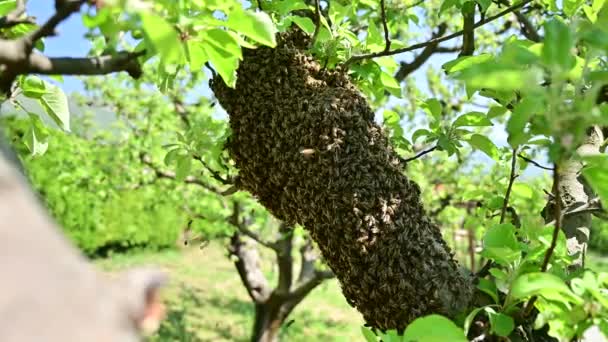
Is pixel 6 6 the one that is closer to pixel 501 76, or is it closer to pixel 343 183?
pixel 343 183

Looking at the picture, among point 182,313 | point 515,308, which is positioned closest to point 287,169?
point 515,308

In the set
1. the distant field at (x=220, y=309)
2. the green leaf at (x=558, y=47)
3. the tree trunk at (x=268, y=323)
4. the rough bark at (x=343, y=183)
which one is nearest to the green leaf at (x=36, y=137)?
the rough bark at (x=343, y=183)

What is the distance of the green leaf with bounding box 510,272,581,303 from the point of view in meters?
1.07

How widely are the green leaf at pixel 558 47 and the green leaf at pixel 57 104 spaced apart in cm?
131

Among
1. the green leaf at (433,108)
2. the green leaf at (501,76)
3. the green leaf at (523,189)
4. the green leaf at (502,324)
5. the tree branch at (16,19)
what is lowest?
the green leaf at (502,324)

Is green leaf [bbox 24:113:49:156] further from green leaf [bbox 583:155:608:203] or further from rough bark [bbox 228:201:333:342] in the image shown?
rough bark [bbox 228:201:333:342]

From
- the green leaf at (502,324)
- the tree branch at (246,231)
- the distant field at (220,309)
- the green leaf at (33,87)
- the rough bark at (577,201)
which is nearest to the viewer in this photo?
the green leaf at (502,324)

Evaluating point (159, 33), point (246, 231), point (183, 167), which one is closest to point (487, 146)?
point (183, 167)

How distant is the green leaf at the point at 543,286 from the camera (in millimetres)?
1071

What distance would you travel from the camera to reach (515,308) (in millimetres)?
1443

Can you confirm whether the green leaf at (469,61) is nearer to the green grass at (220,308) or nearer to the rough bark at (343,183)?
the rough bark at (343,183)

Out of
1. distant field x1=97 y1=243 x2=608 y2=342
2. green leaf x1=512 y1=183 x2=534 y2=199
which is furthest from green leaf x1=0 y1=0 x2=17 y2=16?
distant field x1=97 y1=243 x2=608 y2=342

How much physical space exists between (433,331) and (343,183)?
774 millimetres

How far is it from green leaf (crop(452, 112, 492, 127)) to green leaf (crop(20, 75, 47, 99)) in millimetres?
1262
